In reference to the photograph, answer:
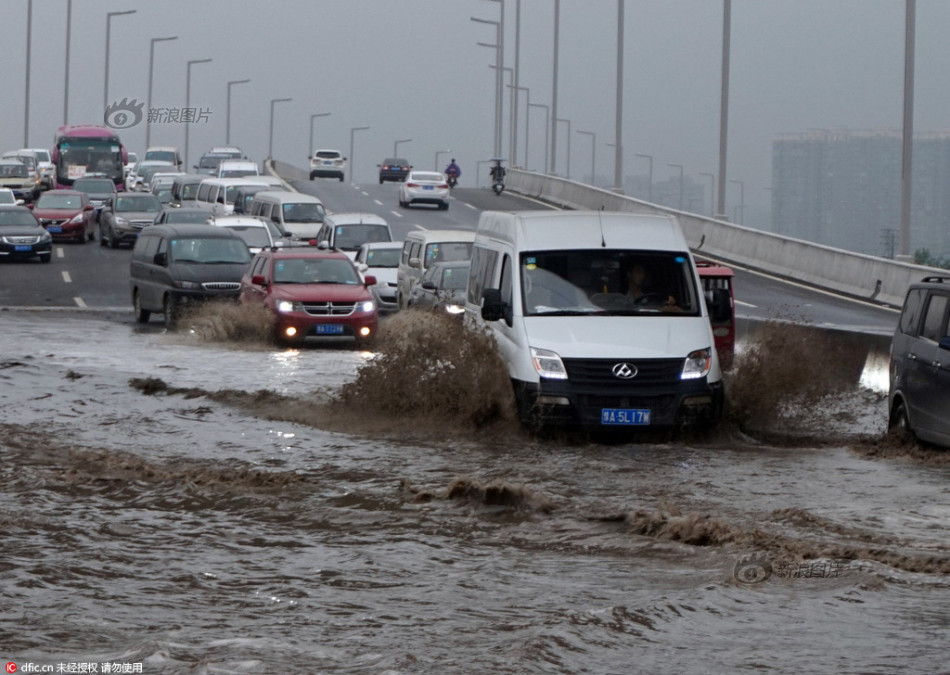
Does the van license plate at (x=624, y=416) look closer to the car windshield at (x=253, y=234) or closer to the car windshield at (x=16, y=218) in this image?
the car windshield at (x=253, y=234)

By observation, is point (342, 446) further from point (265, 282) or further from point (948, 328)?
point (265, 282)

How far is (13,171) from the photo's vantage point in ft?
213

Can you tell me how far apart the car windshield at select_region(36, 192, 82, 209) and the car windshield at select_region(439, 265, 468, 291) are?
26.2m

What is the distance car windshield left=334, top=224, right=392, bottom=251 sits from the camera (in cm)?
3422

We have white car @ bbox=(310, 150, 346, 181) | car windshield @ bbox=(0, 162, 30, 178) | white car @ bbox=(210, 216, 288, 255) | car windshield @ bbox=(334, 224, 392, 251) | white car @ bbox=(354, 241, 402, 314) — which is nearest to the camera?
white car @ bbox=(354, 241, 402, 314)

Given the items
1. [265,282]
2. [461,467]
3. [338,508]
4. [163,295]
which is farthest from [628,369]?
[163,295]

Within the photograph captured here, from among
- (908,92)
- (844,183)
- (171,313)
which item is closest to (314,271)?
(171,313)

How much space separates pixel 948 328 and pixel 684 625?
5654 mm

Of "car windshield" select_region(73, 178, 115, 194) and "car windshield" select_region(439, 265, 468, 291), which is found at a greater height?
"car windshield" select_region(73, 178, 115, 194)

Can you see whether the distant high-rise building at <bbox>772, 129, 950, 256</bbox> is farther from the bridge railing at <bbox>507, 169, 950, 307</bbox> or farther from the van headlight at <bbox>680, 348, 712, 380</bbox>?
the van headlight at <bbox>680, 348, 712, 380</bbox>

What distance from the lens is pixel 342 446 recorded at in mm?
13727

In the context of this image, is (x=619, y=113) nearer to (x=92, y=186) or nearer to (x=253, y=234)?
(x=92, y=186)

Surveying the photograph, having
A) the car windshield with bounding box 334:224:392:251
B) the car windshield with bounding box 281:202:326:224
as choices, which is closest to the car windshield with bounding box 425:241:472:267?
the car windshield with bounding box 334:224:392:251

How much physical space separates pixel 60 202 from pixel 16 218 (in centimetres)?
679
